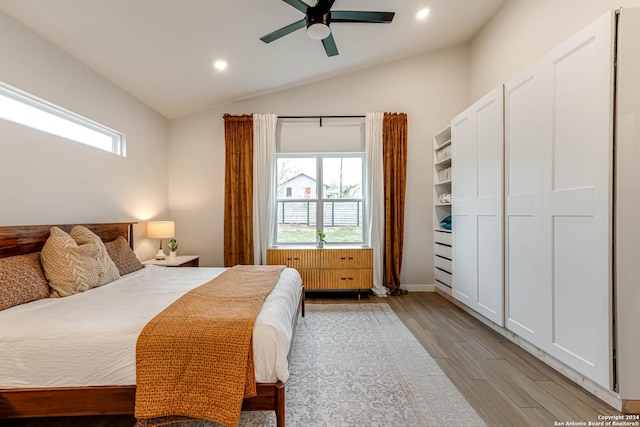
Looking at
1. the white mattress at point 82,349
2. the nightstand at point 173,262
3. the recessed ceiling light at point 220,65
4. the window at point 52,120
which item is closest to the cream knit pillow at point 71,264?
the white mattress at point 82,349

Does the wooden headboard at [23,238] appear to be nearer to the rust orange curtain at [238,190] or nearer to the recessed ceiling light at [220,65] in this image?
the rust orange curtain at [238,190]

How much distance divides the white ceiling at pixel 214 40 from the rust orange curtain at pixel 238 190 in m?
0.50

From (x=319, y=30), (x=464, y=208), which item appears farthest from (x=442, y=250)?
(x=319, y=30)

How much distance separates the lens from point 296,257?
4.02m

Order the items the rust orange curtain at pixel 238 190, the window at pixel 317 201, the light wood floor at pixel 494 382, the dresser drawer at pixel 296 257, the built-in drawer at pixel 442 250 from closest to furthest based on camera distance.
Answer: the light wood floor at pixel 494 382, the built-in drawer at pixel 442 250, the dresser drawer at pixel 296 257, the rust orange curtain at pixel 238 190, the window at pixel 317 201

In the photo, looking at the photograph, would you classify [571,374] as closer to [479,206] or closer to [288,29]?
[479,206]

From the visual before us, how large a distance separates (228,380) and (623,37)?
9.38 feet

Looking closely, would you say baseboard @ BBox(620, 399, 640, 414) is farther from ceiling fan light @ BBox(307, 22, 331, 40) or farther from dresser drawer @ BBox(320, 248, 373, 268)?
ceiling fan light @ BBox(307, 22, 331, 40)

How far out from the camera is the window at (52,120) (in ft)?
7.21

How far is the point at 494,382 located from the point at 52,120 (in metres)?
4.14

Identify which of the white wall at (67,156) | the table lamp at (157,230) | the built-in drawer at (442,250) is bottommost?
the built-in drawer at (442,250)

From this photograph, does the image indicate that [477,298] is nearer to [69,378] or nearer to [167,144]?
[69,378]

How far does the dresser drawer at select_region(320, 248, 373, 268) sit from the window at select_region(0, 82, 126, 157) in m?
2.89

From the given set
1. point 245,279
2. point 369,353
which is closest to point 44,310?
point 245,279
